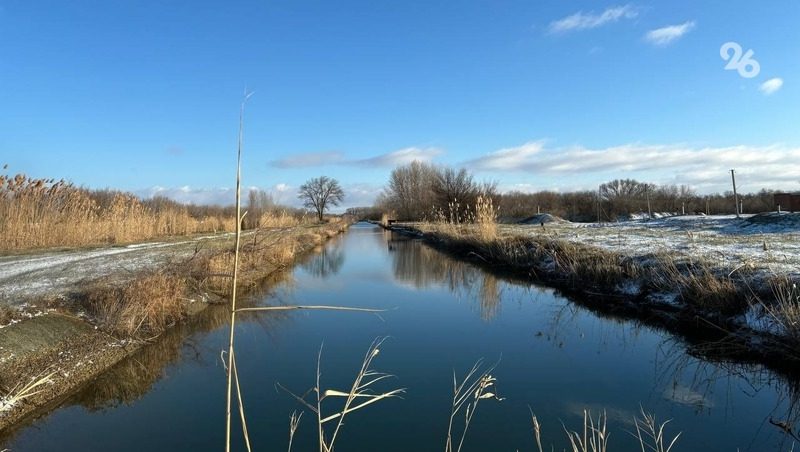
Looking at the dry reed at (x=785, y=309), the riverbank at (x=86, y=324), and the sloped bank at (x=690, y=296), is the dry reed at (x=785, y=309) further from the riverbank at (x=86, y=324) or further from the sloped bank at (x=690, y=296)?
the riverbank at (x=86, y=324)

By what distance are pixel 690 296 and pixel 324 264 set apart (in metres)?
11.2

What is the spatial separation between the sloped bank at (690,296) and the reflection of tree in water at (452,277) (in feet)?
3.84

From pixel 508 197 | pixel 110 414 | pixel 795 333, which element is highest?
pixel 508 197

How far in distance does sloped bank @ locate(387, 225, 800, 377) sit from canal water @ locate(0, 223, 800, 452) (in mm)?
337

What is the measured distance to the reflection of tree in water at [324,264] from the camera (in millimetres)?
13719

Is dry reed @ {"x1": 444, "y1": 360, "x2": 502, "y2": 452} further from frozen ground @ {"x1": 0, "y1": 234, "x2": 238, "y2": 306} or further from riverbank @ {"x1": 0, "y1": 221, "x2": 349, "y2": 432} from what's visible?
frozen ground @ {"x1": 0, "y1": 234, "x2": 238, "y2": 306}

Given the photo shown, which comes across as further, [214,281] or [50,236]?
[50,236]

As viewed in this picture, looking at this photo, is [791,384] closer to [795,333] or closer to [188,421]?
[795,333]

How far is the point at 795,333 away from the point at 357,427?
168 inches

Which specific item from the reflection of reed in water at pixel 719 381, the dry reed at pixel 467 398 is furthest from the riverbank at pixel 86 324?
the reflection of reed in water at pixel 719 381

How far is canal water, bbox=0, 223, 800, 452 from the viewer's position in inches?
145

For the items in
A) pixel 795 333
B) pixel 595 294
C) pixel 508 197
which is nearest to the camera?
pixel 795 333

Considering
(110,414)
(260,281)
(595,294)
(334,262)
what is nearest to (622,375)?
(595,294)

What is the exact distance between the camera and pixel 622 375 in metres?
4.89
